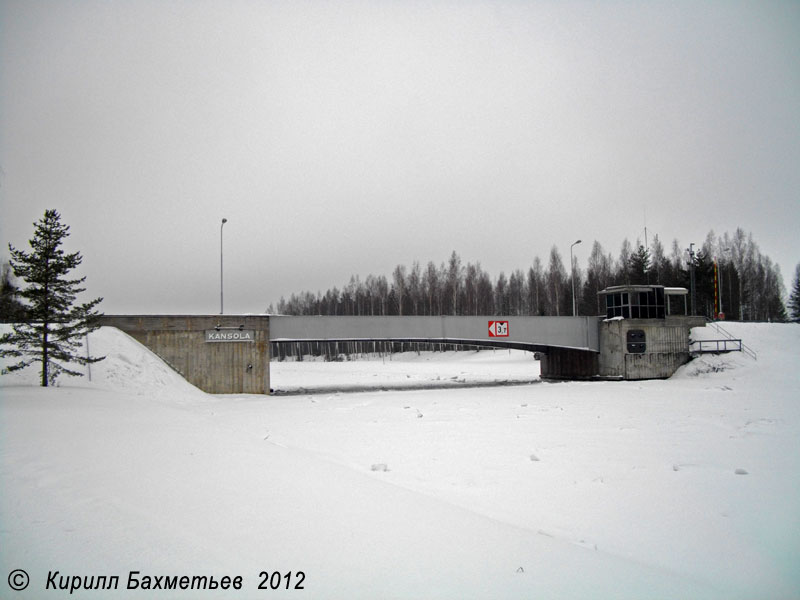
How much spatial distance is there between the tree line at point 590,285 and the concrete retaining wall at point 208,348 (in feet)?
172

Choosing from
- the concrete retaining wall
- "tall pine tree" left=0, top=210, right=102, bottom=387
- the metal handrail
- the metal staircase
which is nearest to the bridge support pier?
the metal staircase

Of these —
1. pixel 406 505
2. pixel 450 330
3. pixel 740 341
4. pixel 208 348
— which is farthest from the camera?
pixel 740 341

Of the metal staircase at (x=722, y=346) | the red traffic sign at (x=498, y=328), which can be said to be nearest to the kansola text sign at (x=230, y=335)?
the red traffic sign at (x=498, y=328)

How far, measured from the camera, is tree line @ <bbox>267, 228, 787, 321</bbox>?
232 ft

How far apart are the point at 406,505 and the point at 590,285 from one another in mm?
79993

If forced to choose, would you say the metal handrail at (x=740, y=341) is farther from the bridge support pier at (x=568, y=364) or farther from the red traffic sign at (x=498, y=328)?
the red traffic sign at (x=498, y=328)

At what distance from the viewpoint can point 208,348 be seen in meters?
31.5

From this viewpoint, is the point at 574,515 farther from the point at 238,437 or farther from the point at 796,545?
the point at 238,437

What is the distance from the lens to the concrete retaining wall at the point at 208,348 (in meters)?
30.7

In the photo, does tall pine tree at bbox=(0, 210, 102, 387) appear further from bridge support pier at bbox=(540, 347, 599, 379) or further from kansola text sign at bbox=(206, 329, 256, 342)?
bridge support pier at bbox=(540, 347, 599, 379)

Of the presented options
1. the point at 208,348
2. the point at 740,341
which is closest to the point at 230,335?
the point at 208,348

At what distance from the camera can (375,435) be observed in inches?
604

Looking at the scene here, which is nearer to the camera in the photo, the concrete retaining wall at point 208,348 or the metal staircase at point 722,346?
the concrete retaining wall at point 208,348

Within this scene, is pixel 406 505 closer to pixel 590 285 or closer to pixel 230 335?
pixel 230 335
